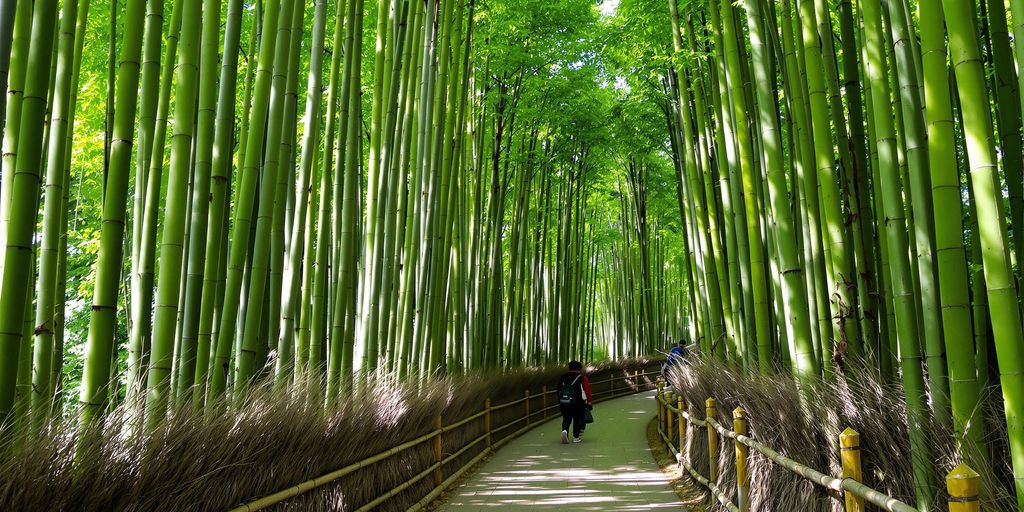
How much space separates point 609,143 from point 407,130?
5660 mm

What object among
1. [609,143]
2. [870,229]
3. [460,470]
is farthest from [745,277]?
[609,143]

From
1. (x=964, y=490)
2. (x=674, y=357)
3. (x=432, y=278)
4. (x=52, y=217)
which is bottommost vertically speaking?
(x=964, y=490)

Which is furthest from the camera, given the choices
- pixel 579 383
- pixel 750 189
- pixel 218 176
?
pixel 579 383

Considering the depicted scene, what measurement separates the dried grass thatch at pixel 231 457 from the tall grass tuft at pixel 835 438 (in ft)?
5.99

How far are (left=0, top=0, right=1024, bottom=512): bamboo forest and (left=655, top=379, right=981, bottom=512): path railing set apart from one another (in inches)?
0.5

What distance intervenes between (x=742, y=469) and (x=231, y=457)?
2.31 m

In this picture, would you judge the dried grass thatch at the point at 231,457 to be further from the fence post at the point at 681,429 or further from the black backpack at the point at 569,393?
the black backpack at the point at 569,393

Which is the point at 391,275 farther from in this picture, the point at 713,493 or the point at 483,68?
the point at 483,68

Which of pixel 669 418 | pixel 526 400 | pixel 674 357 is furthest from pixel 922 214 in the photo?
pixel 526 400

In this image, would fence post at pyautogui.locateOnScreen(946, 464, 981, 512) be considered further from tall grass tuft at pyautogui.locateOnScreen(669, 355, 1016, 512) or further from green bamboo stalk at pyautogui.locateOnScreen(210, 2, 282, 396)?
green bamboo stalk at pyautogui.locateOnScreen(210, 2, 282, 396)

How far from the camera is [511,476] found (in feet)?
19.5

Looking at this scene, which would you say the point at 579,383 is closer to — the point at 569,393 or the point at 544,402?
the point at 569,393

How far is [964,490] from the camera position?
1.56 meters

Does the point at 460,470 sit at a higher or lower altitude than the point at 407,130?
lower
